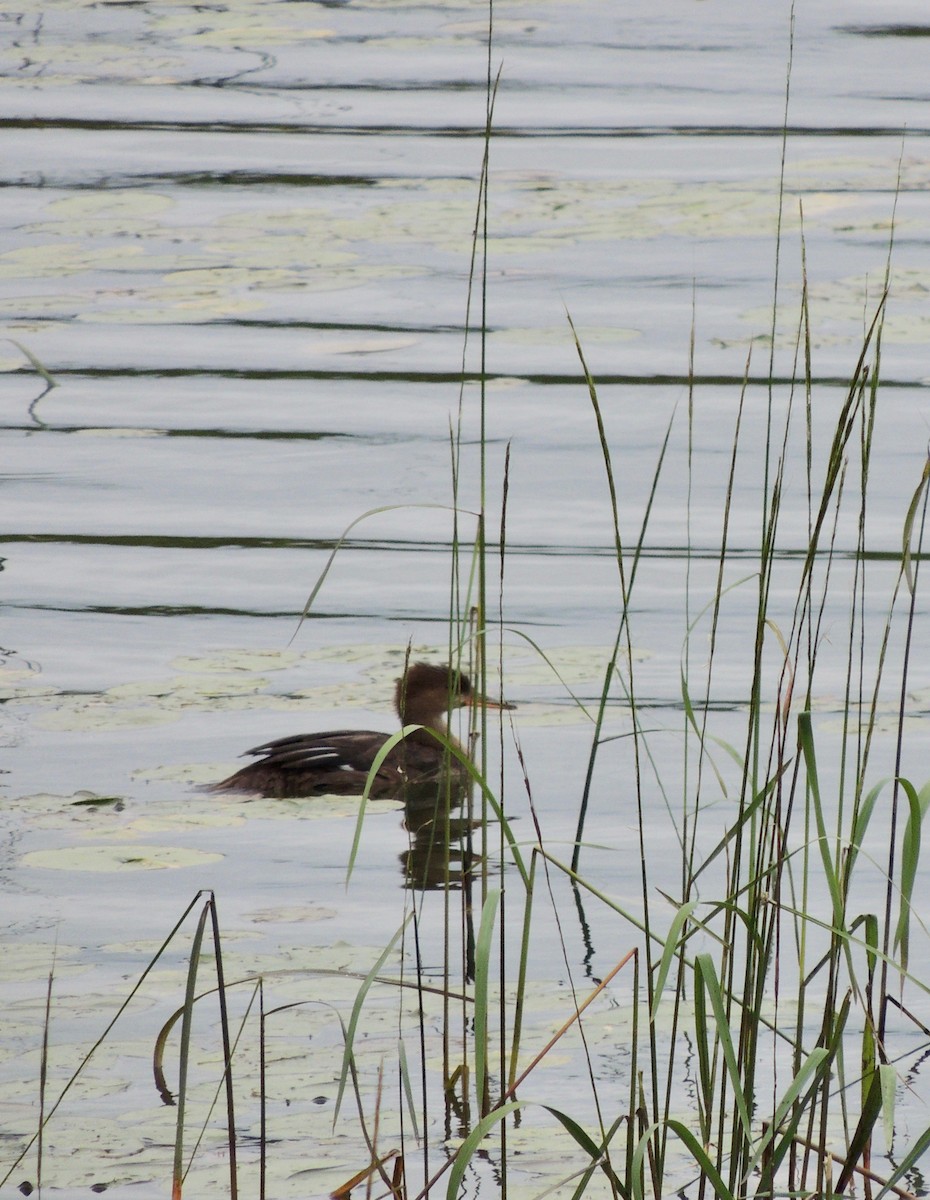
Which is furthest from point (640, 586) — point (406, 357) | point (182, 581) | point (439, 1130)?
point (439, 1130)

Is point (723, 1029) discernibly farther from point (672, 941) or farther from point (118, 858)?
point (118, 858)

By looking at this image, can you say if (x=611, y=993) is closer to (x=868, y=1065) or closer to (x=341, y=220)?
(x=868, y=1065)

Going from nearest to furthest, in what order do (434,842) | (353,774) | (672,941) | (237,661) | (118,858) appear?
(672,941)
(434,842)
(118,858)
(353,774)
(237,661)

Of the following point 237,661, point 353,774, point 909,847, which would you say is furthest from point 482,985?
point 237,661

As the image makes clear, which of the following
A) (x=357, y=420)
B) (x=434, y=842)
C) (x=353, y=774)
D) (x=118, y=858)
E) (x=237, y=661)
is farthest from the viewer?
(x=357, y=420)

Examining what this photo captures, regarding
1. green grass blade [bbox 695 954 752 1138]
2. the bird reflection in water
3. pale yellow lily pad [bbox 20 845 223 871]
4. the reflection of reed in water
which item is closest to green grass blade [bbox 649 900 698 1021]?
green grass blade [bbox 695 954 752 1138]

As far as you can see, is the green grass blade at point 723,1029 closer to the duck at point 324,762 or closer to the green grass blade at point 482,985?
the green grass blade at point 482,985

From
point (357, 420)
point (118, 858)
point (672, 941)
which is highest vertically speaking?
point (672, 941)

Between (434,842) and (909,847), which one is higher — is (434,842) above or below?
below

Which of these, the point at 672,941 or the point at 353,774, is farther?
the point at 353,774

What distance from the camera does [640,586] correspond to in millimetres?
4719

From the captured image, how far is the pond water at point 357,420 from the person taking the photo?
3316 millimetres

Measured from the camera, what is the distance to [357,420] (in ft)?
18.2

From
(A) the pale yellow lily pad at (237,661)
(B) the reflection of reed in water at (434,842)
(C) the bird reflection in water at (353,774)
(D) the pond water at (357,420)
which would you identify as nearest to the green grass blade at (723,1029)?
(D) the pond water at (357,420)
